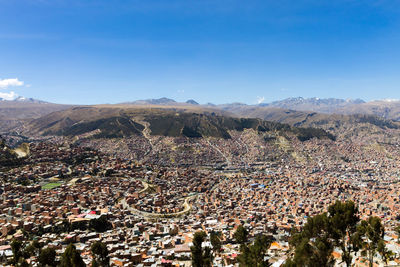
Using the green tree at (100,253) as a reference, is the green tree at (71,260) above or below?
above

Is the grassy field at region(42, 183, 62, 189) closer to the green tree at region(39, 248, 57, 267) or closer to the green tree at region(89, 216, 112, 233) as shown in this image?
the green tree at region(89, 216, 112, 233)

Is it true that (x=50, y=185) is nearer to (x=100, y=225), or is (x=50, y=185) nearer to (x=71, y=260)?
(x=100, y=225)

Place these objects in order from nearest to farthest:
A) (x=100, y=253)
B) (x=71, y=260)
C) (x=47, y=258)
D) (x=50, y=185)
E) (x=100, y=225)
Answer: (x=71, y=260)
(x=47, y=258)
(x=100, y=253)
(x=100, y=225)
(x=50, y=185)

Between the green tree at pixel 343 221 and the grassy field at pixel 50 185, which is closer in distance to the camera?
the green tree at pixel 343 221

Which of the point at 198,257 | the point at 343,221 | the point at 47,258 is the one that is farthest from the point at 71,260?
the point at 343,221

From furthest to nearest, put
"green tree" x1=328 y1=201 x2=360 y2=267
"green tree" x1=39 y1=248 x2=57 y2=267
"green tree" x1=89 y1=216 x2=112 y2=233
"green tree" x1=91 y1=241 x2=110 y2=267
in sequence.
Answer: "green tree" x1=89 y1=216 x2=112 y2=233 < "green tree" x1=91 y1=241 x2=110 y2=267 < "green tree" x1=328 y1=201 x2=360 y2=267 < "green tree" x1=39 y1=248 x2=57 y2=267

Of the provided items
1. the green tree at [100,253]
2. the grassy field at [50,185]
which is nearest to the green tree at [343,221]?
the green tree at [100,253]

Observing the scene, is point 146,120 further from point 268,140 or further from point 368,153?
point 368,153

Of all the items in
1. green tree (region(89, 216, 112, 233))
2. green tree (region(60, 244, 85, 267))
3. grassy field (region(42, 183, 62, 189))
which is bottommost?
green tree (region(89, 216, 112, 233))

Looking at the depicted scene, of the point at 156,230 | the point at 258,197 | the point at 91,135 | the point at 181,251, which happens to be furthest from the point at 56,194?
the point at 91,135

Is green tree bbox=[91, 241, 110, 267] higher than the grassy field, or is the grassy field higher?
green tree bbox=[91, 241, 110, 267]

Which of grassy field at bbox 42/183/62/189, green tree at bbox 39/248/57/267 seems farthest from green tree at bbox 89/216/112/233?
grassy field at bbox 42/183/62/189

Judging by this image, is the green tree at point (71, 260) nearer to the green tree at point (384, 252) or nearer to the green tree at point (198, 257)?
the green tree at point (198, 257)
